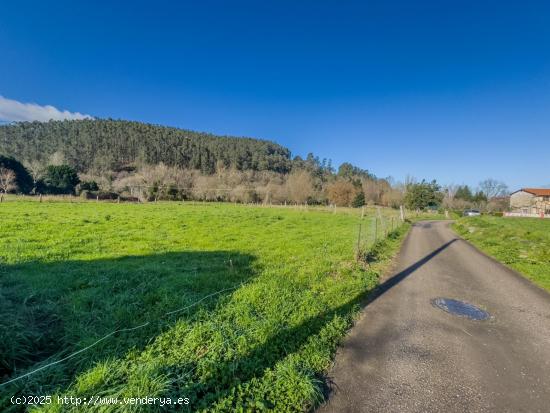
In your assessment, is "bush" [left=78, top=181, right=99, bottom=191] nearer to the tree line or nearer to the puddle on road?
the tree line

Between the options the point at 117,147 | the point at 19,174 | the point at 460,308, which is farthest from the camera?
the point at 117,147

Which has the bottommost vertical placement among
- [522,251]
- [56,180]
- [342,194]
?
[522,251]

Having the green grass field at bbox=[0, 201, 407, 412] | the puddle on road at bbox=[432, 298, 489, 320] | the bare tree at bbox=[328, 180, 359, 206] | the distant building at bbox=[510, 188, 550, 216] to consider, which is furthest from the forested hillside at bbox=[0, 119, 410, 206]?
the puddle on road at bbox=[432, 298, 489, 320]

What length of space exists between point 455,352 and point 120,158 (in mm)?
96202

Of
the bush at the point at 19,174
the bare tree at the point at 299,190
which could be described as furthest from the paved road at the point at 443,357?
the bush at the point at 19,174

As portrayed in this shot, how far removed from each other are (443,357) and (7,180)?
188 feet

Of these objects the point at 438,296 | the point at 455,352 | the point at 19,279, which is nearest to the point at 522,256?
the point at 438,296

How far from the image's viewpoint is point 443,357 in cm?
362

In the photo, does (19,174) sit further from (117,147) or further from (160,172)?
(117,147)

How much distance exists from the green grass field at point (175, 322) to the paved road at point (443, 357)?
0.39 meters

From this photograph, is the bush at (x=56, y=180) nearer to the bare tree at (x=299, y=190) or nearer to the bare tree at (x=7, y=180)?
the bare tree at (x=7, y=180)

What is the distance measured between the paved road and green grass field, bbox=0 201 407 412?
1.29ft

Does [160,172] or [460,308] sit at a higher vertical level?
[160,172]

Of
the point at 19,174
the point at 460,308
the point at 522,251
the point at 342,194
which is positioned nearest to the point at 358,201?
the point at 342,194
